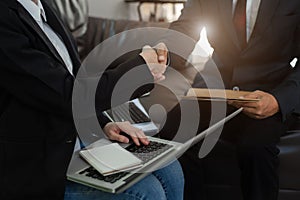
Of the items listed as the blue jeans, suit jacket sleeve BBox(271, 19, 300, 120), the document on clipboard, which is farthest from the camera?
suit jacket sleeve BBox(271, 19, 300, 120)

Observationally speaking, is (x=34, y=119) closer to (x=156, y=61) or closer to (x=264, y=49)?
(x=156, y=61)

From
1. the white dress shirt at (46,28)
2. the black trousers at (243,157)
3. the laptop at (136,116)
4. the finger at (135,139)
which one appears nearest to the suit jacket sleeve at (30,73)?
the white dress shirt at (46,28)

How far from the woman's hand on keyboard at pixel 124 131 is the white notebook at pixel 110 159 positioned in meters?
0.06

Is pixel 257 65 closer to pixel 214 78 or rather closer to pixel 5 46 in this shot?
pixel 214 78

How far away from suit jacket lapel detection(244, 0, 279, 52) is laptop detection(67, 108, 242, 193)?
1.90ft

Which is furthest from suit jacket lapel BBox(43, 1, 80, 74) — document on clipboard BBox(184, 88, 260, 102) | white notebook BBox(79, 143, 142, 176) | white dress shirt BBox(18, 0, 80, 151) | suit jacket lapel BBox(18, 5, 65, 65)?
document on clipboard BBox(184, 88, 260, 102)

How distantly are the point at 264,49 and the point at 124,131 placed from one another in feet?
2.07

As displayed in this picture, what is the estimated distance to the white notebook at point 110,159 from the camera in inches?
35.6

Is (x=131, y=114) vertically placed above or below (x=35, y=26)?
below

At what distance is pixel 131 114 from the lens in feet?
4.96

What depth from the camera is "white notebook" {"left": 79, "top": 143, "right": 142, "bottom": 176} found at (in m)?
0.90

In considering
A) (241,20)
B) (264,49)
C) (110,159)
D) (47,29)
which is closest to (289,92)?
(264,49)

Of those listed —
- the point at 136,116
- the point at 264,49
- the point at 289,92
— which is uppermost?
the point at 264,49

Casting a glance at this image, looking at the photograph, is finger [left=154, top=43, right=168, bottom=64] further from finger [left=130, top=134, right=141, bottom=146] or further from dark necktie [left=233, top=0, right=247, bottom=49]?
dark necktie [left=233, top=0, right=247, bottom=49]
